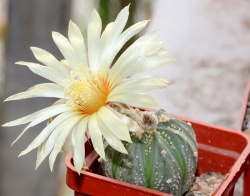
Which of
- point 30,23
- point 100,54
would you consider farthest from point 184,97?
point 100,54

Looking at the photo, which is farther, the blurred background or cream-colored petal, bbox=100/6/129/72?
the blurred background

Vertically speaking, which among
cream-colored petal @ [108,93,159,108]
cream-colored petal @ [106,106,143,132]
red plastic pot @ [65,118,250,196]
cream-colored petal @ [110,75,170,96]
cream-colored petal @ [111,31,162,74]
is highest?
cream-colored petal @ [111,31,162,74]

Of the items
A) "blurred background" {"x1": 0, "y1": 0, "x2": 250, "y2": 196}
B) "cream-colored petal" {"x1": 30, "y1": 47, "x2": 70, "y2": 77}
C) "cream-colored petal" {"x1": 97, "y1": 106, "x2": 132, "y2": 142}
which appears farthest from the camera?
"blurred background" {"x1": 0, "y1": 0, "x2": 250, "y2": 196}

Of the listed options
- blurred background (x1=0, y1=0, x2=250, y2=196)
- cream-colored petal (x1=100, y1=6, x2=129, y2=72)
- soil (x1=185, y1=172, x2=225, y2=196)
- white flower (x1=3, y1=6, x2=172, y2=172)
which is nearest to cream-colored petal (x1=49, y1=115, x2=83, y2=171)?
white flower (x1=3, y1=6, x2=172, y2=172)

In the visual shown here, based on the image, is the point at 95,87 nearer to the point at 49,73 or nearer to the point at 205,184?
the point at 49,73

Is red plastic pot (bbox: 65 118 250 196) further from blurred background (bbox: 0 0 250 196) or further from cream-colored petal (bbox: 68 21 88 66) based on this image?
blurred background (bbox: 0 0 250 196)

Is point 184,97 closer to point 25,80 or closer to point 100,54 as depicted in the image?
point 25,80

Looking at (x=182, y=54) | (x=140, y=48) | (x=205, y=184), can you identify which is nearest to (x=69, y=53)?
(x=140, y=48)
